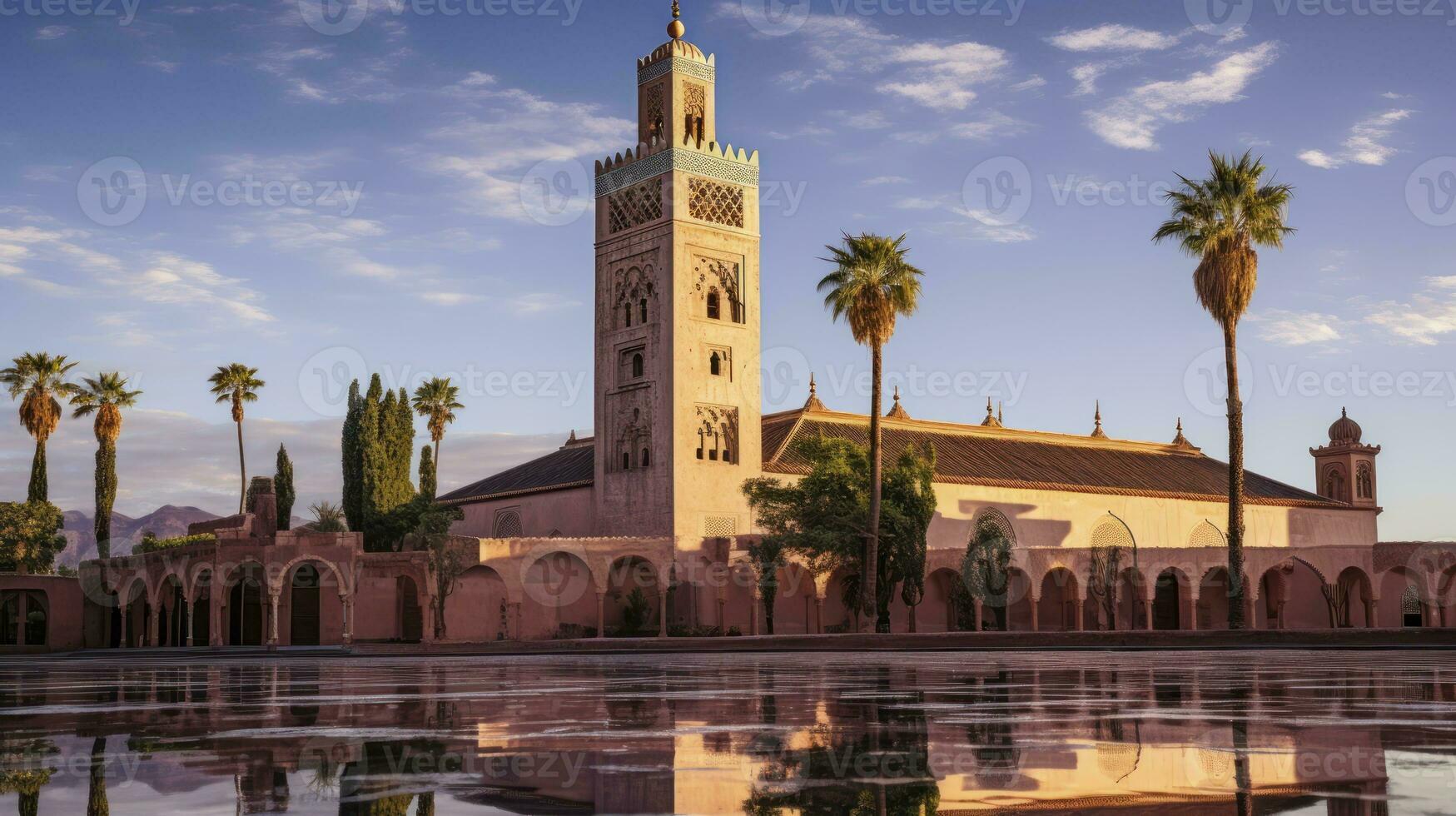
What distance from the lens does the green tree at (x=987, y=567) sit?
46.8 meters

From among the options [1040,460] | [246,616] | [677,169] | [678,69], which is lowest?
[246,616]

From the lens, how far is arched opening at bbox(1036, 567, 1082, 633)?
51.5 m

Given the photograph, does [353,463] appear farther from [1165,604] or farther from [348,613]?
[1165,604]

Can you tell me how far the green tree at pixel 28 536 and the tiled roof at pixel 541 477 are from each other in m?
15.1

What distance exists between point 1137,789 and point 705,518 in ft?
140

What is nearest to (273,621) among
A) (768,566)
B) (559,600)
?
(559,600)

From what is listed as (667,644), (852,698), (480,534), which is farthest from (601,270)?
(852,698)

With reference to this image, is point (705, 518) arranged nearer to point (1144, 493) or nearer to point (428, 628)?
point (428, 628)

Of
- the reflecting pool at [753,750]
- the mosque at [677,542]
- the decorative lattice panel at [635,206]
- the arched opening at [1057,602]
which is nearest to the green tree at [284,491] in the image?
the mosque at [677,542]

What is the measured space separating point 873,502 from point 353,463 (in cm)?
1953

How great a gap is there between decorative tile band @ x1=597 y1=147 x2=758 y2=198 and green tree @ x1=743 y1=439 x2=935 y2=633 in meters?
10.7

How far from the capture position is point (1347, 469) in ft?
224

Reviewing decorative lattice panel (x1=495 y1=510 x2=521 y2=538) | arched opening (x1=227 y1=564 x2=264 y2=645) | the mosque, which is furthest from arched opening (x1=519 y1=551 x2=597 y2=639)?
arched opening (x1=227 y1=564 x2=264 y2=645)

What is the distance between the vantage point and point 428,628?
42594 millimetres
